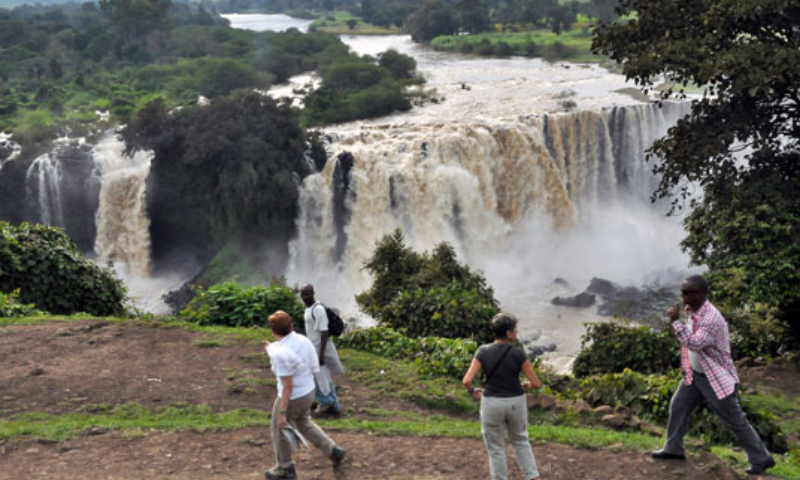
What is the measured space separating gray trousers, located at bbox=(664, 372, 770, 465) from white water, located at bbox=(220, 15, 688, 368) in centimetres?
1413

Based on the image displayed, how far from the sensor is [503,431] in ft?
17.4

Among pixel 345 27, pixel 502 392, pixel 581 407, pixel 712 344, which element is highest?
pixel 345 27

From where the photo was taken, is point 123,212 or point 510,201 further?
point 510,201

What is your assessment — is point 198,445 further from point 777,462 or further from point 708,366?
point 777,462

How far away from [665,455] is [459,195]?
18012 millimetres

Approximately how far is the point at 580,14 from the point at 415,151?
33.2m

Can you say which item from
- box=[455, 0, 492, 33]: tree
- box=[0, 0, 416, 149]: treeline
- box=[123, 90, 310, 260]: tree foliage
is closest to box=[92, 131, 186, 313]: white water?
box=[123, 90, 310, 260]: tree foliage

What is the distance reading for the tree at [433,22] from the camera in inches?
1903

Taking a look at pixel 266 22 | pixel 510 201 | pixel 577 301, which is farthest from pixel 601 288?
pixel 266 22

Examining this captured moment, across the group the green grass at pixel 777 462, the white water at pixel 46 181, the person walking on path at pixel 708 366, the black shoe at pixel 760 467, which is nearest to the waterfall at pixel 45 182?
the white water at pixel 46 181

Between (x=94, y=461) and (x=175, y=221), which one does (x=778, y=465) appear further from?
(x=175, y=221)

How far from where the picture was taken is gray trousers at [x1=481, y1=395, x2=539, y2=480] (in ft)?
A: 17.1

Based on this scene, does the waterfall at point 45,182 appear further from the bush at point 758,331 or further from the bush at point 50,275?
the bush at point 758,331

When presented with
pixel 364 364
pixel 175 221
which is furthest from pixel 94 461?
pixel 175 221
